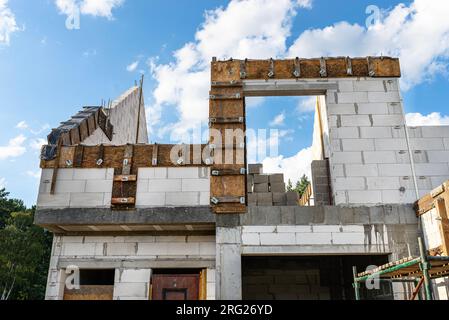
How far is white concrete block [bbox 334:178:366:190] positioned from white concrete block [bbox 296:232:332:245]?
1249 mm

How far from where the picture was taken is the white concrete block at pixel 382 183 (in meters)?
9.80

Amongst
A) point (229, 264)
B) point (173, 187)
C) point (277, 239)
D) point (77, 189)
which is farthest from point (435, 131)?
point (77, 189)

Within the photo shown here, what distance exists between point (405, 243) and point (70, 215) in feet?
27.3

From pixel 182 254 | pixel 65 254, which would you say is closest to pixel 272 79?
pixel 182 254

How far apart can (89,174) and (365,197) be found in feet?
23.8

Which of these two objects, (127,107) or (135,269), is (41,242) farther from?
(135,269)

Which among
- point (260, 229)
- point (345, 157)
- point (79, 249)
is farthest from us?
point (79, 249)

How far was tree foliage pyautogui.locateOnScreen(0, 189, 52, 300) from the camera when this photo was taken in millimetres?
26000

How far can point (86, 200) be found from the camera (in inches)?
403

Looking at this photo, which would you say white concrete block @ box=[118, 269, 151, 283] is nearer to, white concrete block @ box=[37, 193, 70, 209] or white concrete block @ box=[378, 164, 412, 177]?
white concrete block @ box=[37, 193, 70, 209]

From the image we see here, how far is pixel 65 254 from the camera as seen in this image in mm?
10617

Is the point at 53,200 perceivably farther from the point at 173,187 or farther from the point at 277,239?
the point at 277,239
